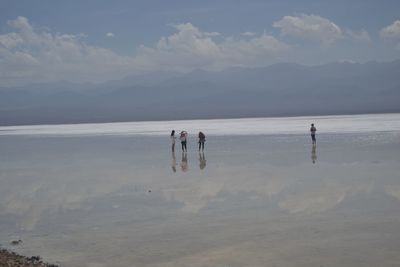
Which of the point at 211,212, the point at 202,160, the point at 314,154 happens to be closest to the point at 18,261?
the point at 211,212

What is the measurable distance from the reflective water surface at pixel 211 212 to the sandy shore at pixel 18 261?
43 centimetres

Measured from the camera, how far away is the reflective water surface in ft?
35.5

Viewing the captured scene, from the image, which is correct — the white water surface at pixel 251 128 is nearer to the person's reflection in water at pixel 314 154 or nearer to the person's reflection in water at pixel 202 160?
the person's reflection in water at pixel 314 154

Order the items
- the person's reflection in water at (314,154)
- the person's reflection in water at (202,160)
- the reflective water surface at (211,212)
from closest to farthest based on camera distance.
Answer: the reflective water surface at (211,212) < the person's reflection in water at (202,160) < the person's reflection in water at (314,154)

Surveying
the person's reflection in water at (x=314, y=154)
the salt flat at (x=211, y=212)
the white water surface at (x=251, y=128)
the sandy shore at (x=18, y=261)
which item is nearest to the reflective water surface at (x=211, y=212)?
the salt flat at (x=211, y=212)

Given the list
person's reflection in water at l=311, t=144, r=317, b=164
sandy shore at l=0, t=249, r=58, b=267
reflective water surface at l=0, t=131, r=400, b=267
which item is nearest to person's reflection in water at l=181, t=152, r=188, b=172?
reflective water surface at l=0, t=131, r=400, b=267

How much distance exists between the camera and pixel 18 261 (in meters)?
10.3

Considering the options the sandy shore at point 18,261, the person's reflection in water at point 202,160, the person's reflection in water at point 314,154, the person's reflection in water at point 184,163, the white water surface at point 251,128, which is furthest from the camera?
the white water surface at point 251,128

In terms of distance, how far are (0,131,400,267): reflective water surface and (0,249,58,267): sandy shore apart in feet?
1.40

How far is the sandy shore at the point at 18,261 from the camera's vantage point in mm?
10109

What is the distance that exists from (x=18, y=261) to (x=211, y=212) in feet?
18.5

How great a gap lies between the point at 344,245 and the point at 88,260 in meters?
5.06

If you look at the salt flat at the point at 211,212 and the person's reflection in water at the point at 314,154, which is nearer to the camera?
the salt flat at the point at 211,212

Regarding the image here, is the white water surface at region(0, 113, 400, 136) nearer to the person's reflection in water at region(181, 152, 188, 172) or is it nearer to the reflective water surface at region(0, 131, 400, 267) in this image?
the person's reflection in water at region(181, 152, 188, 172)
